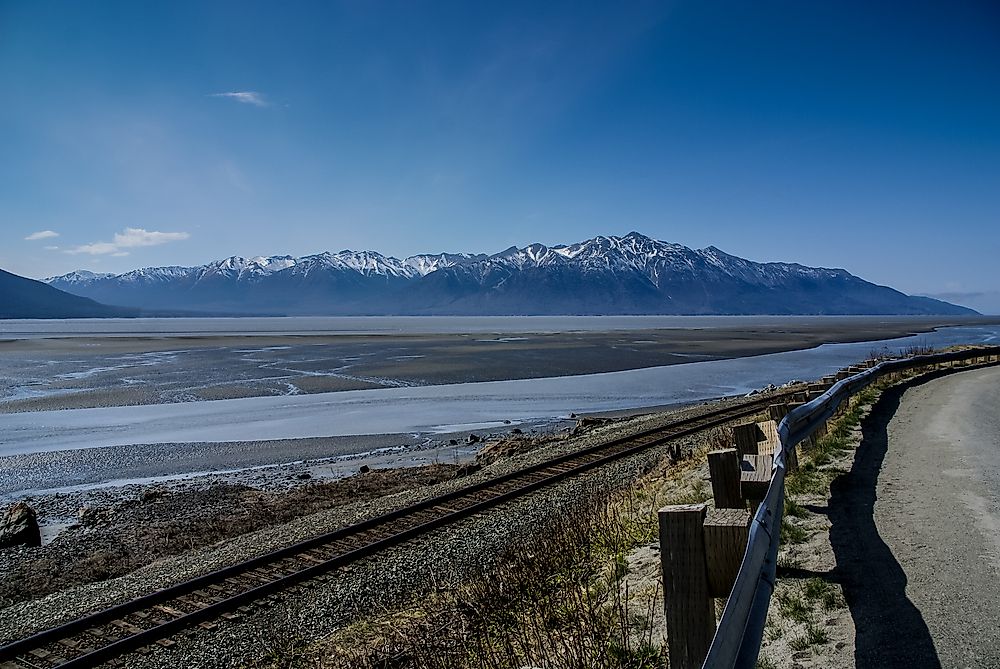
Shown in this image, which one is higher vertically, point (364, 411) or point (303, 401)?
point (303, 401)

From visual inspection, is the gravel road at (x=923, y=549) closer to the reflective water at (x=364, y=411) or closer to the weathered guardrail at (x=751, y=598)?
→ the weathered guardrail at (x=751, y=598)

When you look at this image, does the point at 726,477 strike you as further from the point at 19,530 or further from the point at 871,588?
the point at 19,530

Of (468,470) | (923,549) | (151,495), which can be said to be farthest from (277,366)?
(923,549)

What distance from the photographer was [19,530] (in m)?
13.2

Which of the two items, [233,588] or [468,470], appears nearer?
[233,588]

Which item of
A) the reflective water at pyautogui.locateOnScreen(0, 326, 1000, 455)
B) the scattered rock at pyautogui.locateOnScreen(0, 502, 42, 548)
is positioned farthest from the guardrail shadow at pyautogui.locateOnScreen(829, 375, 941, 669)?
the reflective water at pyautogui.locateOnScreen(0, 326, 1000, 455)

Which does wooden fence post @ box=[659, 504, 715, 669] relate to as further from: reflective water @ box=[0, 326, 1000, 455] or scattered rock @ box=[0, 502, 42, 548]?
reflective water @ box=[0, 326, 1000, 455]

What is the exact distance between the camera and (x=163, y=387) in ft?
129

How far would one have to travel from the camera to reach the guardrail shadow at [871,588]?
379cm

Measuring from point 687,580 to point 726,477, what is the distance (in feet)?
5.51

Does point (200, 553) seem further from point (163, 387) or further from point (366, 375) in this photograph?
point (366, 375)

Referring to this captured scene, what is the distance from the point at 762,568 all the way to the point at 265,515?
1330cm

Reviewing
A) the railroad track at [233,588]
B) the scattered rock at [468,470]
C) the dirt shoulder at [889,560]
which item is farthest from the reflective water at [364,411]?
the dirt shoulder at [889,560]

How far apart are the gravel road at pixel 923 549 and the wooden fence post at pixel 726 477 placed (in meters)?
1.02
